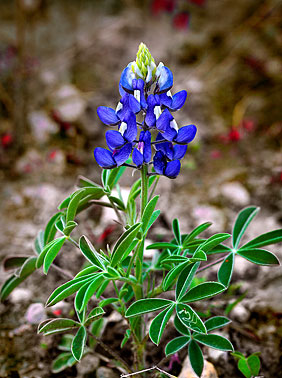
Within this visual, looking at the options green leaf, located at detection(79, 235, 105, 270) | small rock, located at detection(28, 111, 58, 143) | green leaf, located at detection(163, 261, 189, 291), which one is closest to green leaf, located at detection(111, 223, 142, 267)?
green leaf, located at detection(79, 235, 105, 270)

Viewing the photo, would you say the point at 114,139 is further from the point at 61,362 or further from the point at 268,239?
the point at 61,362

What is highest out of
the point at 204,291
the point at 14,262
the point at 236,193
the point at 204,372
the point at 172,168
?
the point at 236,193

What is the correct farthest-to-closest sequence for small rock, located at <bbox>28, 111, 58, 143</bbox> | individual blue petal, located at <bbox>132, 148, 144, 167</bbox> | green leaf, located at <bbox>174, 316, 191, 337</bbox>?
small rock, located at <bbox>28, 111, 58, 143</bbox>, green leaf, located at <bbox>174, 316, 191, 337</bbox>, individual blue petal, located at <bbox>132, 148, 144, 167</bbox>

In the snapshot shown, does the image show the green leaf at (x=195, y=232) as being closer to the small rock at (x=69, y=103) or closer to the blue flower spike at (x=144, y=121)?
the blue flower spike at (x=144, y=121)

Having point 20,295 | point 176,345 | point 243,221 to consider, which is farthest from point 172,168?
point 20,295

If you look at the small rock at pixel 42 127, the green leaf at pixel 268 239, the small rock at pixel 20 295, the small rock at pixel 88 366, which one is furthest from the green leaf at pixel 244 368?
the small rock at pixel 42 127

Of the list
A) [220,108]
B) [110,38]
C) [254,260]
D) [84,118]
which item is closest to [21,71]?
[84,118]

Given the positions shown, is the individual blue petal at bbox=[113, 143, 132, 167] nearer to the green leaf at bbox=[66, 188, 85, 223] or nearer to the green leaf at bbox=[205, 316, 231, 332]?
the green leaf at bbox=[66, 188, 85, 223]
